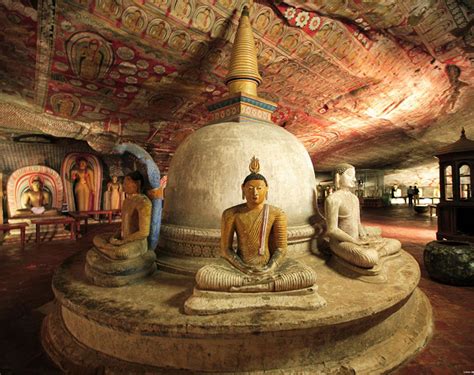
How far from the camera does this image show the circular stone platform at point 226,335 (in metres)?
2.07

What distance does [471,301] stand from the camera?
12.2 ft

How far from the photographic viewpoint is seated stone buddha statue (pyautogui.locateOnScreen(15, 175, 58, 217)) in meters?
8.29

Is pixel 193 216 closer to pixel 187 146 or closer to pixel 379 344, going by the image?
pixel 187 146

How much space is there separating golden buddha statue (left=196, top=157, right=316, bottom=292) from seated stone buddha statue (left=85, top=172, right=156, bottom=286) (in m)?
0.99

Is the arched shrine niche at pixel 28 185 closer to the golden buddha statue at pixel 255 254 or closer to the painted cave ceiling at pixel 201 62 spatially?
the painted cave ceiling at pixel 201 62

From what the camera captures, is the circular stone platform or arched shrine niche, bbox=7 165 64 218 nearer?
the circular stone platform

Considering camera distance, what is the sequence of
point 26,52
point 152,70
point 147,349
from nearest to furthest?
point 147,349
point 26,52
point 152,70

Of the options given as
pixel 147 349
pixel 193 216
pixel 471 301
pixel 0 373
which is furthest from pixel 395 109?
pixel 0 373

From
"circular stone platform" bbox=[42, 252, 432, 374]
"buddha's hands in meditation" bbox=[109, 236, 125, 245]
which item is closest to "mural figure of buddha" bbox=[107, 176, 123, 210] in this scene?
"buddha's hands in meditation" bbox=[109, 236, 125, 245]

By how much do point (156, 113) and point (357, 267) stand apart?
6.83 metres

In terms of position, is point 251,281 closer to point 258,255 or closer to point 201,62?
point 258,255

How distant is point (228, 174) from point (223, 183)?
0.46 feet

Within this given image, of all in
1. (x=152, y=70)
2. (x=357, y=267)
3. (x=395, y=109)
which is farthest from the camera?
(x=395, y=109)

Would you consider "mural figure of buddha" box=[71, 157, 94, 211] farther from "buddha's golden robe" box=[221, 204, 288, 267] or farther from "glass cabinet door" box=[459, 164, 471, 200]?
"glass cabinet door" box=[459, 164, 471, 200]
